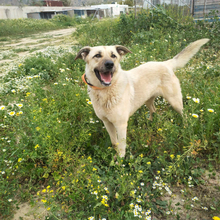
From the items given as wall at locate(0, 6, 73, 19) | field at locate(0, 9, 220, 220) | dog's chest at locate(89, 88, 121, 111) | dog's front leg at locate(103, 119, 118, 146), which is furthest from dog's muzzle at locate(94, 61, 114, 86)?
wall at locate(0, 6, 73, 19)

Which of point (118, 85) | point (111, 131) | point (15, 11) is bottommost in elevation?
point (111, 131)

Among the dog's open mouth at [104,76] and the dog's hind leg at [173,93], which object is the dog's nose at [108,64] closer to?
the dog's open mouth at [104,76]

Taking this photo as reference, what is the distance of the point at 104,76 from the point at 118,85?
0.83 feet

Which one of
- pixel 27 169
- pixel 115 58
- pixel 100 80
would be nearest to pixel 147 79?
pixel 115 58

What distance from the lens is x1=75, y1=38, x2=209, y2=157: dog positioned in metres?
2.33

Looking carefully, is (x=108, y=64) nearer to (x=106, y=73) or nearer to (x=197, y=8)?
(x=106, y=73)

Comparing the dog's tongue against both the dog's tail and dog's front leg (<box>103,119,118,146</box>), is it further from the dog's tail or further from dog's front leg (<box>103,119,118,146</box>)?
the dog's tail

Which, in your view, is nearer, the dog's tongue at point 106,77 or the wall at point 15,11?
the dog's tongue at point 106,77

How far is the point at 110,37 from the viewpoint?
7.89 meters

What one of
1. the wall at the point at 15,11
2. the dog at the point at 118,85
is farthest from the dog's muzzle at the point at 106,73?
the wall at the point at 15,11

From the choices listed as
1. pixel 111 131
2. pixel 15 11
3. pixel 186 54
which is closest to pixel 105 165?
pixel 111 131

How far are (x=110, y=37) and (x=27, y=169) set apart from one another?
6978 millimetres

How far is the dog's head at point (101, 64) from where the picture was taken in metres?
2.23

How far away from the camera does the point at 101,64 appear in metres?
2.24
